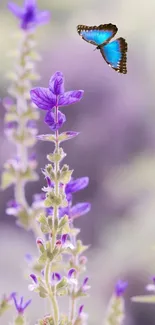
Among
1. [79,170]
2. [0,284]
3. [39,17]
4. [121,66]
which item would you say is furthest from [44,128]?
[121,66]

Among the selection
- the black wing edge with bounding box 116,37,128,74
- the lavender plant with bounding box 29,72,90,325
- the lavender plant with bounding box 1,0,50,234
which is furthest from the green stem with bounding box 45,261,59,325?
the lavender plant with bounding box 1,0,50,234

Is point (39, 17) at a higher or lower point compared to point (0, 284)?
higher

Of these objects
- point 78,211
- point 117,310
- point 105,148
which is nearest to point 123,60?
point 78,211

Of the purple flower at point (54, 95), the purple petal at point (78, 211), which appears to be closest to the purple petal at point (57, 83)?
the purple flower at point (54, 95)

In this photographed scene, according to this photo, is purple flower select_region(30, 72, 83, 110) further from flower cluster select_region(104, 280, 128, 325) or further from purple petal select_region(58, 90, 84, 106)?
flower cluster select_region(104, 280, 128, 325)

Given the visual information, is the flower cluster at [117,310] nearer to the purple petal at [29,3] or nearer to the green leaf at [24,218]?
the green leaf at [24,218]

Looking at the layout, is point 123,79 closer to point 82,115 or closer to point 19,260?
point 82,115
